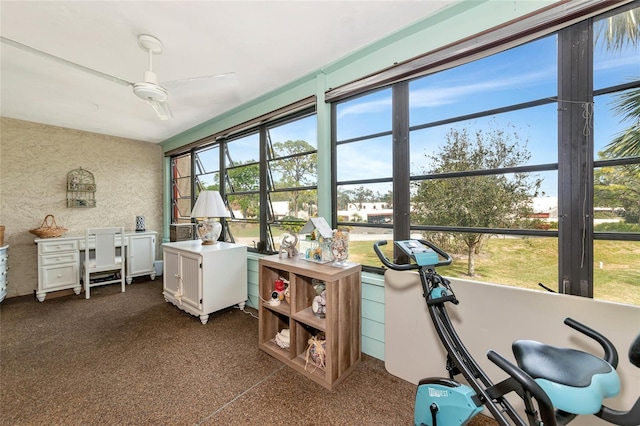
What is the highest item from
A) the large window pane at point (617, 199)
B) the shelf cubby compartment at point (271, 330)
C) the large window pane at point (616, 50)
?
the large window pane at point (616, 50)

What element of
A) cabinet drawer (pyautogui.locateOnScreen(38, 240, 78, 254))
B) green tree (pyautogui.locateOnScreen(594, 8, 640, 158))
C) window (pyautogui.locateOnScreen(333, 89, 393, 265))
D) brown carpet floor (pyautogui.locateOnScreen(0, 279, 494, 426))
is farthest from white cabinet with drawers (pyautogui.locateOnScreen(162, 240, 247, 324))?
green tree (pyautogui.locateOnScreen(594, 8, 640, 158))

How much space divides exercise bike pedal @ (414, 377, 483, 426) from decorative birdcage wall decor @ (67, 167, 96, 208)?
544 centimetres

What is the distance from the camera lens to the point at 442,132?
1.85 metres

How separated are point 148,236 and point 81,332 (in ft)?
6.64

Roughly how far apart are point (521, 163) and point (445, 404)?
1.46 m

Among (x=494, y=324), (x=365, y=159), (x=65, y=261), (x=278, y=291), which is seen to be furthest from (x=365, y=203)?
(x=65, y=261)

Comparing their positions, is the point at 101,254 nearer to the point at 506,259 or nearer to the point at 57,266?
the point at 57,266

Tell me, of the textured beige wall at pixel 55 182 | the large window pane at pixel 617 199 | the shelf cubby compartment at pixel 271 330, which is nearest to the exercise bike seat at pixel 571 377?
the large window pane at pixel 617 199

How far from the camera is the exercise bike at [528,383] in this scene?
0.78m

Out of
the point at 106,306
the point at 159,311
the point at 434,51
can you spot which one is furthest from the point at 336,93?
the point at 106,306

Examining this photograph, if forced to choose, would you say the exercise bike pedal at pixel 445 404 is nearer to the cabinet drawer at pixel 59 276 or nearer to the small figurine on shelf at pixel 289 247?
the small figurine on shelf at pixel 289 247

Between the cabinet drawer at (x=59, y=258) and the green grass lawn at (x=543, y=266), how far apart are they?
4.94 meters

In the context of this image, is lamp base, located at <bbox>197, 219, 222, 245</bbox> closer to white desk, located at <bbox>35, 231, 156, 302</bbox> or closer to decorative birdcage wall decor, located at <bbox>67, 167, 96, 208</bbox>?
white desk, located at <bbox>35, 231, 156, 302</bbox>

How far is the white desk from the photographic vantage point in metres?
3.35
